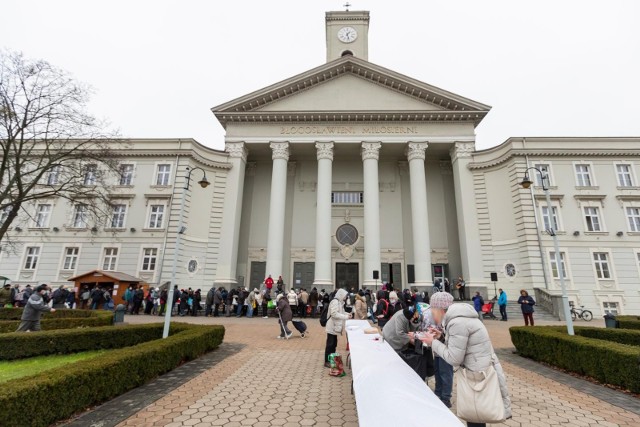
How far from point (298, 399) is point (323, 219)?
1990 centimetres

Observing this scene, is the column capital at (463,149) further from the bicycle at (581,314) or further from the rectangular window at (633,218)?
the bicycle at (581,314)

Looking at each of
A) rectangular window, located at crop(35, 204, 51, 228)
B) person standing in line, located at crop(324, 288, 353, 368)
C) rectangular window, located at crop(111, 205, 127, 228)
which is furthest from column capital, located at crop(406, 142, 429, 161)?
rectangular window, located at crop(35, 204, 51, 228)

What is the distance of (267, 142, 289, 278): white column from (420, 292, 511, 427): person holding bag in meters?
22.2

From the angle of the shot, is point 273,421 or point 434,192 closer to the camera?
point 273,421

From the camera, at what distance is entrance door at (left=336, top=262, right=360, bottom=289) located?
2847cm

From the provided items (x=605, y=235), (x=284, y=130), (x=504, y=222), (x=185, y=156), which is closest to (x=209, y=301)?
(x=185, y=156)

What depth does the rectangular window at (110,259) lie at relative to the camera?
→ 2581 centimetres

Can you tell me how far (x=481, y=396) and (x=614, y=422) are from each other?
4206 mm

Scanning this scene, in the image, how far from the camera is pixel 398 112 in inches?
1097

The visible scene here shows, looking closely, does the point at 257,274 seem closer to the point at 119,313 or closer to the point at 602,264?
the point at 119,313

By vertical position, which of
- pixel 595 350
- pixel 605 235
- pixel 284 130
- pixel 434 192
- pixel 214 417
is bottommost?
pixel 214 417

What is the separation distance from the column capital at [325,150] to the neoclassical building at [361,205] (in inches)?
5.1

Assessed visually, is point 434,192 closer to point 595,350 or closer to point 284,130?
point 284,130

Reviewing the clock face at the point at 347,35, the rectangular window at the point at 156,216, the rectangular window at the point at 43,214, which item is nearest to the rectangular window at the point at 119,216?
the rectangular window at the point at 156,216
